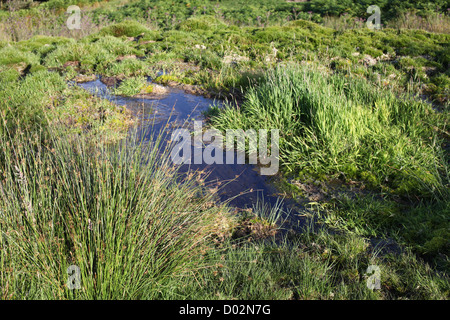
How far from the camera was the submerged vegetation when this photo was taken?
7.95 ft

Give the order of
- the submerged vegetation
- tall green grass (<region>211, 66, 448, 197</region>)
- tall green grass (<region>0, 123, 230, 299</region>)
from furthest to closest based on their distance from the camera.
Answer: tall green grass (<region>211, 66, 448, 197</region>)
the submerged vegetation
tall green grass (<region>0, 123, 230, 299</region>)

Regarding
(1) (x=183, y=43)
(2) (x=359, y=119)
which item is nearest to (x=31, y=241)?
(2) (x=359, y=119)

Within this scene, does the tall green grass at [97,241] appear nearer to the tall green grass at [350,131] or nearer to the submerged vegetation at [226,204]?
the submerged vegetation at [226,204]

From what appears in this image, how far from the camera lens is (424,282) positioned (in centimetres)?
264

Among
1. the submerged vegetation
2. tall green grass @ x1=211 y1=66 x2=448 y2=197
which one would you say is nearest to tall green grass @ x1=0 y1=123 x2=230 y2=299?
the submerged vegetation

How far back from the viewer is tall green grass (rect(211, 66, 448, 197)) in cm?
429

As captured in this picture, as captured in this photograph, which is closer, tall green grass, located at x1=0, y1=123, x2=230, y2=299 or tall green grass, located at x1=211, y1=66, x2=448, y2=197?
tall green grass, located at x1=0, y1=123, x2=230, y2=299

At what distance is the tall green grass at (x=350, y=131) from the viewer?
14.1 feet

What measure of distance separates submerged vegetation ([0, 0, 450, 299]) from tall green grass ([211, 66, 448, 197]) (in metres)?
0.02

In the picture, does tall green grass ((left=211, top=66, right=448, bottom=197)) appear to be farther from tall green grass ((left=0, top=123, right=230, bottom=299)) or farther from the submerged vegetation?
tall green grass ((left=0, top=123, right=230, bottom=299))

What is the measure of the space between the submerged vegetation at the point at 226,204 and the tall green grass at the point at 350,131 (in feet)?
0.08

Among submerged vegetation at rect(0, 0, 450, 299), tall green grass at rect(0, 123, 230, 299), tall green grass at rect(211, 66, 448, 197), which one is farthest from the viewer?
tall green grass at rect(211, 66, 448, 197)

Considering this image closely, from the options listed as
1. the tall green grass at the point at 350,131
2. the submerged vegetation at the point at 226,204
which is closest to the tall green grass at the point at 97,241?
the submerged vegetation at the point at 226,204

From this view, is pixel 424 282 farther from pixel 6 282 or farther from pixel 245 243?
pixel 6 282
